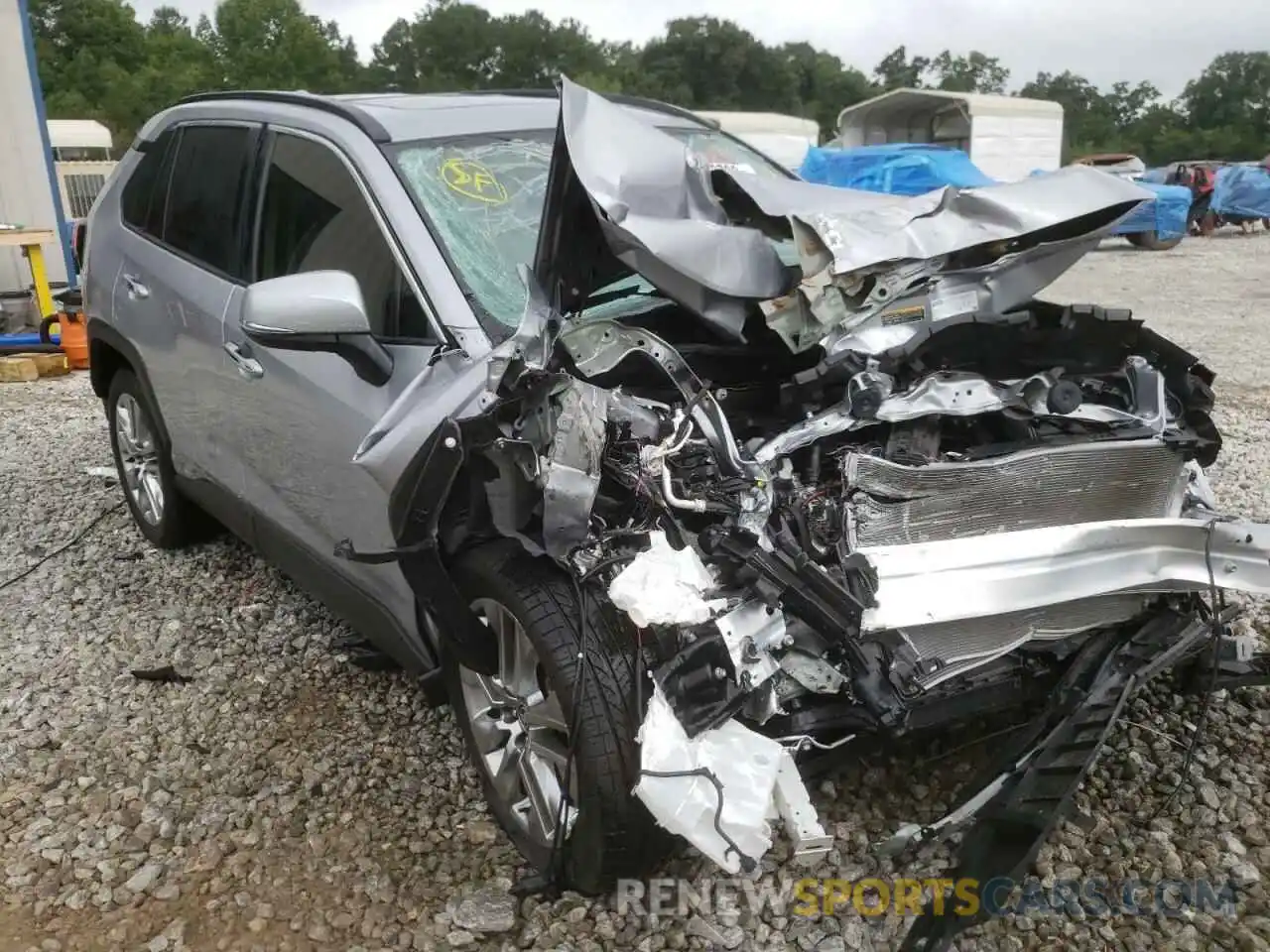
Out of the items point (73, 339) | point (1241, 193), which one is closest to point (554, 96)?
point (73, 339)

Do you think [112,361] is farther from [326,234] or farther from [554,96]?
[554,96]

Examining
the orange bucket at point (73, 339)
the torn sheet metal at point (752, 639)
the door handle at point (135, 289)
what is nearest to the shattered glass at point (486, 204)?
the torn sheet metal at point (752, 639)

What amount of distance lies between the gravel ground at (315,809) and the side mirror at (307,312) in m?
1.32

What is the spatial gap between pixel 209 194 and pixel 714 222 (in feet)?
7.39

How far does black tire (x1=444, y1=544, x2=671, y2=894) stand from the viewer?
228 cm

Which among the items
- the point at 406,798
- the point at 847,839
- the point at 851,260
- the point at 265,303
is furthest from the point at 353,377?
the point at 847,839

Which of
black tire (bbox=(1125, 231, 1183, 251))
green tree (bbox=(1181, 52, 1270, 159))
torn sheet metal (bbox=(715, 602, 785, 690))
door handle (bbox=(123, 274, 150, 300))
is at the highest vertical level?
green tree (bbox=(1181, 52, 1270, 159))

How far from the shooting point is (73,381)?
9.19m

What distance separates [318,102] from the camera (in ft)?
11.6

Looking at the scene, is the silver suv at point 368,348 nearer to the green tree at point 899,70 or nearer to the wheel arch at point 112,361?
the wheel arch at point 112,361

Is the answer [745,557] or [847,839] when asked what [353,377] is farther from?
[847,839]

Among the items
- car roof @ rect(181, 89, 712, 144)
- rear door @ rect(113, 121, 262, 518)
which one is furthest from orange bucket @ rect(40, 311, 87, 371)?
car roof @ rect(181, 89, 712, 144)

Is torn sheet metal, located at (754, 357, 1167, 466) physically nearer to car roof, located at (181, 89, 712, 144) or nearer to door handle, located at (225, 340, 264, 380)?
car roof, located at (181, 89, 712, 144)

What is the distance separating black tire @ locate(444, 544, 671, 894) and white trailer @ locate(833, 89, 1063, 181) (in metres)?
23.5
